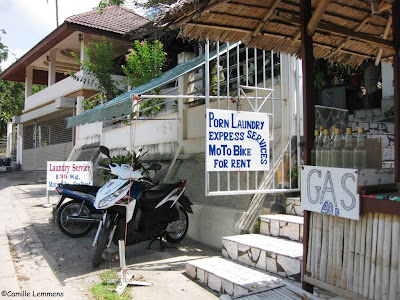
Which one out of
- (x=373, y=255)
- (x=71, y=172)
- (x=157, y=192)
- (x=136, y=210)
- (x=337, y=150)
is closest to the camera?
(x=373, y=255)

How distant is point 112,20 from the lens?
1495 cm

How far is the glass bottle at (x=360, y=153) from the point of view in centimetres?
257

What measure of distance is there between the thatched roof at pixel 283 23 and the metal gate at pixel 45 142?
15.3m

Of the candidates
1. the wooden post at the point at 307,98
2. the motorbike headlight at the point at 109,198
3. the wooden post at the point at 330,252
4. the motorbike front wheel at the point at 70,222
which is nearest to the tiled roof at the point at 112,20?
the motorbike front wheel at the point at 70,222

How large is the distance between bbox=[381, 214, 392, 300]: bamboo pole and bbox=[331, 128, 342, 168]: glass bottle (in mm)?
564

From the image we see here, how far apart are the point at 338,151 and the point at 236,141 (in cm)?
191

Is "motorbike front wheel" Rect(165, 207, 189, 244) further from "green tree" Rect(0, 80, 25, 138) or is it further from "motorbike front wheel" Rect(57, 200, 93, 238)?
"green tree" Rect(0, 80, 25, 138)

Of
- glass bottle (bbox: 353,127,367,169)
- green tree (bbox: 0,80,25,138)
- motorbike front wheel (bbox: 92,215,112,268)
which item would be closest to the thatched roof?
glass bottle (bbox: 353,127,367,169)

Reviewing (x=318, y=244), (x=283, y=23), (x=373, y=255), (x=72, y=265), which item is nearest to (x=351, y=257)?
(x=373, y=255)

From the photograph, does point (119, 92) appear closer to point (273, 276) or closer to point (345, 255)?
point (273, 276)

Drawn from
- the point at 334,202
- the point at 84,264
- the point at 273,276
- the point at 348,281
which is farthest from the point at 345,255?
the point at 84,264

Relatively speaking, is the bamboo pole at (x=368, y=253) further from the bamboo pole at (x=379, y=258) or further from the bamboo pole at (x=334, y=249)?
the bamboo pole at (x=334, y=249)

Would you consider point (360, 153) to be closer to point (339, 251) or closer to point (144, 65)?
point (339, 251)

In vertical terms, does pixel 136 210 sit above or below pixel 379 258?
below
